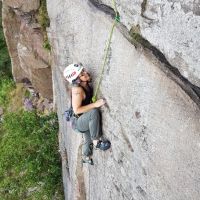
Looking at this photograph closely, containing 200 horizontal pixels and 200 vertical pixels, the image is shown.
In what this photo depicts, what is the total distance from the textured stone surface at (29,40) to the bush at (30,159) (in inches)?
47.9

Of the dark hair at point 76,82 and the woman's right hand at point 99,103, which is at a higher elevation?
the dark hair at point 76,82

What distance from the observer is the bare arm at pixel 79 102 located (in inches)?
269

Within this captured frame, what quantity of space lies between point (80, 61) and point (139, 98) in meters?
2.45

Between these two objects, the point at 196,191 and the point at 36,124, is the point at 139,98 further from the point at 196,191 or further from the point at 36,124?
the point at 36,124

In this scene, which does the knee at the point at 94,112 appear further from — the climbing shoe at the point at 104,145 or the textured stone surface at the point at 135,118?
the climbing shoe at the point at 104,145

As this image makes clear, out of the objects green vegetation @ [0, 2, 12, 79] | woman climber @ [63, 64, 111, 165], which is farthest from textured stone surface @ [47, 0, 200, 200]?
green vegetation @ [0, 2, 12, 79]

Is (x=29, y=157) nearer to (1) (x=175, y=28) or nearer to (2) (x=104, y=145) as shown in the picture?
(2) (x=104, y=145)

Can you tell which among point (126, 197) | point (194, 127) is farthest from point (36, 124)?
point (194, 127)

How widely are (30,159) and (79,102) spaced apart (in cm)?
766

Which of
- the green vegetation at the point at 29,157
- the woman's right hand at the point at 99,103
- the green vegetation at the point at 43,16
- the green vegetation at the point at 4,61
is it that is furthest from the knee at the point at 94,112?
the green vegetation at the point at 4,61

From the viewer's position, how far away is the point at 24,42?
13.2m

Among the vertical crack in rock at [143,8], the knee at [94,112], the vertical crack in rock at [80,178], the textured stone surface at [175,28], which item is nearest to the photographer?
the textured stone surface at [175,28]

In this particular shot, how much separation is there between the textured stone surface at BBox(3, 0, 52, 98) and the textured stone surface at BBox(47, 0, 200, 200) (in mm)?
3540

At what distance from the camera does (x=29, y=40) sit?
42.6 ft
